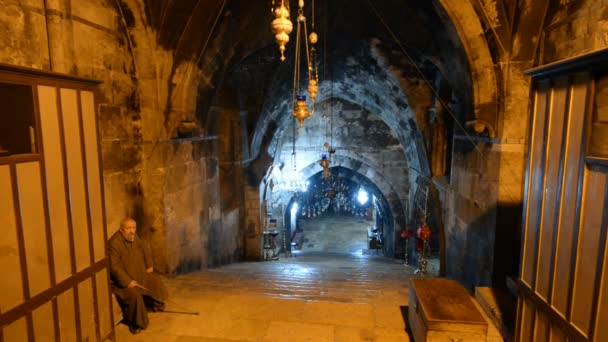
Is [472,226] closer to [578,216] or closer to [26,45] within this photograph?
[578,216]

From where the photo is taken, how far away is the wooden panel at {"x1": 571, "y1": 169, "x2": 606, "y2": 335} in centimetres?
172

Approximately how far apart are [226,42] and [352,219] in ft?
38.1

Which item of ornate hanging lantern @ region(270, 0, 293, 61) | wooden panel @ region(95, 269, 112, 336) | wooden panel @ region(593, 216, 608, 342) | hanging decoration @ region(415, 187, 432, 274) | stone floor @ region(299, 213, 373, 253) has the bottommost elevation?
stone floor @ region(299, 213, 373, 253)

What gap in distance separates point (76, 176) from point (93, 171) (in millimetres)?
173

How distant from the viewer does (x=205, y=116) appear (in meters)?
5.43

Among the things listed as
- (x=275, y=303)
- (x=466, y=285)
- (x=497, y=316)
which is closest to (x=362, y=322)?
(x=275, y=303)

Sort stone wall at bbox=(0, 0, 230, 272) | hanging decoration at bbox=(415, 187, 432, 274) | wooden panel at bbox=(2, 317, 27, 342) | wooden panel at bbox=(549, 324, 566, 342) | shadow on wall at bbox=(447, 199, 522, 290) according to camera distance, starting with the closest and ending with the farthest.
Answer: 1. wooden panel at bbox=(549, 324, 566, 342)
2. wooden panel at bbox=(2, 317, 27, 342)
3. stone wall at bbox=(0, 0, 230, 272)
4. shadow on wall at bbox=(447, 199, 522, 290)
5. hanging decoration at bbox=(415, 187, 432, 274)

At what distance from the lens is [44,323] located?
2342 millimetres

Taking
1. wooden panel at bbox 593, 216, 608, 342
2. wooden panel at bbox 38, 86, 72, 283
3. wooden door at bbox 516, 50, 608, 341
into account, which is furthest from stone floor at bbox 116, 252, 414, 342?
wooden panel at bbox 593, 216, 608, 342

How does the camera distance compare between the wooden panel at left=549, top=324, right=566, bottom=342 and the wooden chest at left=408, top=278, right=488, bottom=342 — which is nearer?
the wooden panel at left=549, top=324, right=566, bottom=342

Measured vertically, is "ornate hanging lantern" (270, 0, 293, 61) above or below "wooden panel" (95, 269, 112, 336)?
above

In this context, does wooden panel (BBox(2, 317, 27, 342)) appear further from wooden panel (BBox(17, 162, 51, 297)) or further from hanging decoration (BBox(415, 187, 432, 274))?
hanging decoration (BBox(415, 187, 432, 274))

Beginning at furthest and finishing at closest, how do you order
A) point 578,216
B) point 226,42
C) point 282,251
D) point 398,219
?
point 282,251
point 398,219
point 226,42
point 578,216

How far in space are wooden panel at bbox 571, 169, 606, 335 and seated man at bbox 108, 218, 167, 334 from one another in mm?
3326
